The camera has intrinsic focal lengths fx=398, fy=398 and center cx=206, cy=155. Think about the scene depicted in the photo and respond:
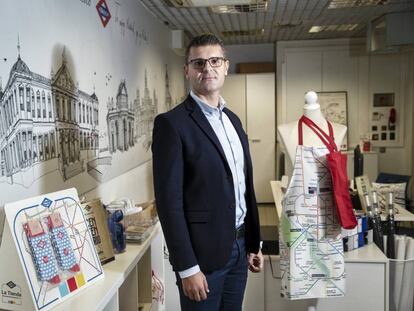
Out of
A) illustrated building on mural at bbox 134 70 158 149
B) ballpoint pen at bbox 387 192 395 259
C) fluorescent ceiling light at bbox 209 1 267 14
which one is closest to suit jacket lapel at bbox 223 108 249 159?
ballpoint pen at bbox 387 192 395 259

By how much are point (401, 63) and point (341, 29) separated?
1.14 m

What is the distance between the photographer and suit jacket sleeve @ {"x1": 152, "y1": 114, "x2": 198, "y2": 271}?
1.35m

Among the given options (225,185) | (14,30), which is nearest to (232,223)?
(225,185)

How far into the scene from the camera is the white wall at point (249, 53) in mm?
6328

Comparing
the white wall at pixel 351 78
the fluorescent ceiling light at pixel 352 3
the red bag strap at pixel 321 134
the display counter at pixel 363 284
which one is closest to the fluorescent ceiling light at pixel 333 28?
the white wall at pixel 351 78

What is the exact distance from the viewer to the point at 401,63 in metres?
5.63

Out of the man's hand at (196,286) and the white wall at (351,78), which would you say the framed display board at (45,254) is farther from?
the white wall at (351,78)

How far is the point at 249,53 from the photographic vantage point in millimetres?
6367

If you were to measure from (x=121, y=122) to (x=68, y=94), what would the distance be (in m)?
0.86

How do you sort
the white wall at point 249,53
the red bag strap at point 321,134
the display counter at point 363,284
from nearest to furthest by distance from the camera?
the red bag strap at point 321,134 → the display counter at point 363,284 → the white wall at point 249,53

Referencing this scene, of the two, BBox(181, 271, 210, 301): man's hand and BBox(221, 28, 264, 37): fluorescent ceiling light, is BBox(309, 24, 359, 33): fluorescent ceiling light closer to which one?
BBox(221, 28, 264, 37): fluorescent ceiling light

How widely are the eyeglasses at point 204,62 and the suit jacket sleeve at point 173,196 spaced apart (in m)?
0.26

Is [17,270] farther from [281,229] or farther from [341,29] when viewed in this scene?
[341,29]

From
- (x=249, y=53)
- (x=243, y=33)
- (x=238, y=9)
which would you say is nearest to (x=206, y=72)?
(x=238, y=9)
